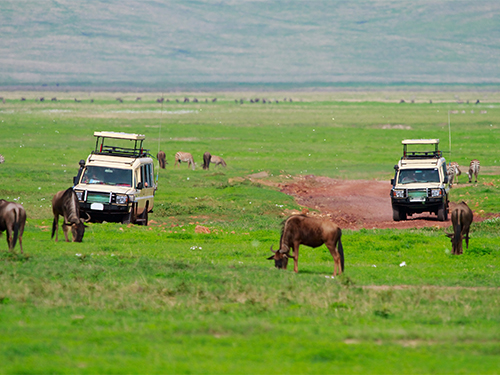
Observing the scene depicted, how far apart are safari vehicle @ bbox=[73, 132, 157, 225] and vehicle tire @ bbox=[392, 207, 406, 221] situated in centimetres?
950

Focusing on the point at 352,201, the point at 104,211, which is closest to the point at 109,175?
the point at 104,211

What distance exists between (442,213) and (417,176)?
67.0 inches

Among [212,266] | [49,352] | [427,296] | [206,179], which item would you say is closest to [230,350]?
[49,352]

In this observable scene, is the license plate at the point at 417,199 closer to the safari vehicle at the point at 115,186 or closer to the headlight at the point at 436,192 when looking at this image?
the headlight at the point at 436,192

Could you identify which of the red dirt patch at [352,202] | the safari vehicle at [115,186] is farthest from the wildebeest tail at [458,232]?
the safari vehicle at [115,186]

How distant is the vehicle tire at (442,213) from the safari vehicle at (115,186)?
11.1m

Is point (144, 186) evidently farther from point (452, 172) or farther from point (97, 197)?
point (452, 172)

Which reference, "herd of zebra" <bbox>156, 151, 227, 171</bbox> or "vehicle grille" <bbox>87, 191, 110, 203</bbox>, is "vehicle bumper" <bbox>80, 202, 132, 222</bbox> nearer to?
"vehicle grille" <bbox>87, 191, 110, 203</bbox>

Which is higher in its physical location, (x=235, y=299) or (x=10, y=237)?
(x=10, y=237)

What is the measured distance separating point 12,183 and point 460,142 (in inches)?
1756

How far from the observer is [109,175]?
903 inches

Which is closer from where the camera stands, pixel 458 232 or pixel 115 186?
pixel 458 232

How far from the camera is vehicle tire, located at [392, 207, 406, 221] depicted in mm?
27297

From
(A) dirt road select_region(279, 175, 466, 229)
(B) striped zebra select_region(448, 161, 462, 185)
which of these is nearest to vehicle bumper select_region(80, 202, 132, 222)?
(A) dirt road select_region(279, 175, 466, 229)
